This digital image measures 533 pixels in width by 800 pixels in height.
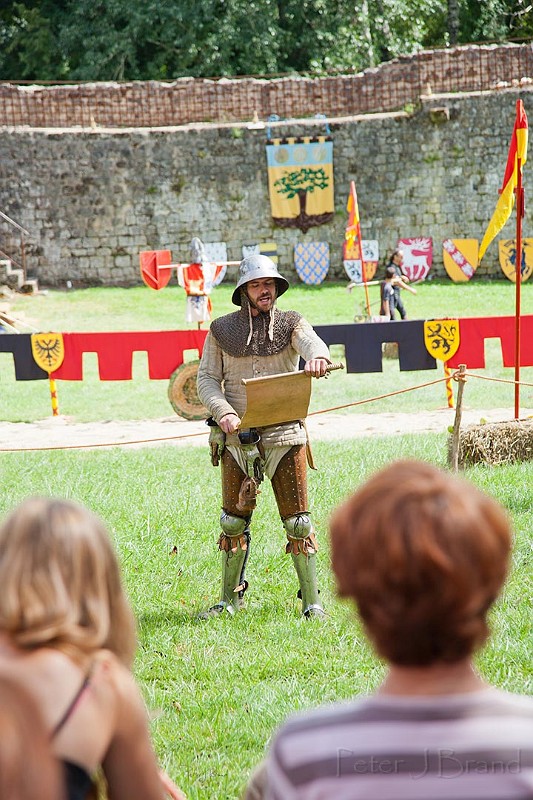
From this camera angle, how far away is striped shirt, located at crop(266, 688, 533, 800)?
1.22 metres

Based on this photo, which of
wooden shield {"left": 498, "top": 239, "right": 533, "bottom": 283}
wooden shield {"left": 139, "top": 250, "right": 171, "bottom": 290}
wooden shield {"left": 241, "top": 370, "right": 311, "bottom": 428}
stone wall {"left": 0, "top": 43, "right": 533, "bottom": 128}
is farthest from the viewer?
stone wall {"left": 0, "top": 43, "right": 533, "bottom": 128}

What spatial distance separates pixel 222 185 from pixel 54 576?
19331mm

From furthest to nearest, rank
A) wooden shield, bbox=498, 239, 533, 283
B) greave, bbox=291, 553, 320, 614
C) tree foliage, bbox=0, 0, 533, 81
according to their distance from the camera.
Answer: tree foliage, bbox=0, 0, 533, 81
wooden shield, bbox=498, 239, 533, 283
greave, bbox=291, 553, 320, 614

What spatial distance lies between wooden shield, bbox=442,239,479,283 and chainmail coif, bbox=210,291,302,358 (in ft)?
49.3

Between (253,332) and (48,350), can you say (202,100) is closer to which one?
(48,350)

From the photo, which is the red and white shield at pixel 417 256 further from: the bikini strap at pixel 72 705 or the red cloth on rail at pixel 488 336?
the bikini strap at pixel 72 705

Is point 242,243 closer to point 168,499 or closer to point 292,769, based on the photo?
point 168,499

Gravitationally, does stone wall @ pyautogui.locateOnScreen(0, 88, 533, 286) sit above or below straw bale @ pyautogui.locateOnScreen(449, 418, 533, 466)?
above

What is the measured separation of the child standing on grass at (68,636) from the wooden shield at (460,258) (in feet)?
58.4

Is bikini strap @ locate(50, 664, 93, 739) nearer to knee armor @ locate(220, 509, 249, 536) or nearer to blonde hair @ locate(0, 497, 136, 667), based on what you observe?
blonde hair @ locate(0, 497, 136, 667)

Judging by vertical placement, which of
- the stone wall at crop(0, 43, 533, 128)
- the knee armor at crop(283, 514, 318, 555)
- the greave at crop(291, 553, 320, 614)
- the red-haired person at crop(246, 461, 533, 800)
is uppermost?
the stone wall at crop(0, 43, 533, 128)

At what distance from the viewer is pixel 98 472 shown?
7.15m

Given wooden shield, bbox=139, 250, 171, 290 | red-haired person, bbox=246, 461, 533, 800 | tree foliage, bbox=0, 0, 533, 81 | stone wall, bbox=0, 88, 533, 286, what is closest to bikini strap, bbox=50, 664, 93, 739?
red-haired person, bbox=246, 461, 533, 800

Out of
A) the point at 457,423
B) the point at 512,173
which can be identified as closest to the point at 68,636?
the point at 457,423
